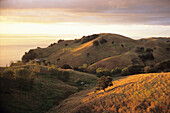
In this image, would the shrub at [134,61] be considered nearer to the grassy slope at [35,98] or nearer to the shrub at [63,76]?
the shrub at [63,76]

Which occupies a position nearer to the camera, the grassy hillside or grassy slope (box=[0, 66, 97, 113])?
grassy slope (box=[0, 66, 97, 113])

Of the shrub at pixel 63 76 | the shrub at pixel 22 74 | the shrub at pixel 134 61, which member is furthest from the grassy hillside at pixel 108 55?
the shrub at pixel 22 74

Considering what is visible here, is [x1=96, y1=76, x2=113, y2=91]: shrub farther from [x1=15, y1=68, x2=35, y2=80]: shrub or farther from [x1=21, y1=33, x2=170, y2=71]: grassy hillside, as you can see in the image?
[x1=21, y1=33, x2=170, y2=71]: grassy hillside

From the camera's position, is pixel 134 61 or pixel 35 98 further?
pixel 134 61

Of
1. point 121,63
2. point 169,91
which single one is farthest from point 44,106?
point 121,63

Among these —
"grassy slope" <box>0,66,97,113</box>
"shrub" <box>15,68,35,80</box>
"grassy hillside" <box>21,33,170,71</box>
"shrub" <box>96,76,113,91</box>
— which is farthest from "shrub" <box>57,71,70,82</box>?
"grassy hillside" <box>21,33,170,71</box>

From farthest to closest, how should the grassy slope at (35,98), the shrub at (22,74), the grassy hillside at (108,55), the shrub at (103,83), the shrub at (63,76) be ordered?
1. the grassy hillside at (108,55)
2. the shrub at (63,76)
3. the shrub at (22,74)
4. the shrub at (103,83)
5. the grassy slope at (35,98)

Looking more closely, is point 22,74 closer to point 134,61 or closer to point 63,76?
point 63,76

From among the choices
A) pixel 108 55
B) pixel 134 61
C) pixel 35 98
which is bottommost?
pixel 35 98

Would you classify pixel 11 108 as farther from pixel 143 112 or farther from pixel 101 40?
pixel 101 40

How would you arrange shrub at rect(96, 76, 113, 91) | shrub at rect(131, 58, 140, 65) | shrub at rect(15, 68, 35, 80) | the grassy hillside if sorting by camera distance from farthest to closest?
the grassy hillside, shrub at rect(131, 58, 140, 65), shrub at rect(15, 68, 35, 80), shrub at rect(96, 76, 113, 91)

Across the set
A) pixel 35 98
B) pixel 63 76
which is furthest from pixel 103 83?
pixel 63 76

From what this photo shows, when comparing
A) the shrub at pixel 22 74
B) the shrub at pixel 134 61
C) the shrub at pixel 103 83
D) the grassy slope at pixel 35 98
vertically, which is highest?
the shrub at pixel 22 74

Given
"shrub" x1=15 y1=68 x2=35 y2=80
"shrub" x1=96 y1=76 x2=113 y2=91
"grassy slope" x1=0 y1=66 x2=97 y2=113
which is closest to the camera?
"grassy slope" x1=0 y1=66 x2=97 y2=113
